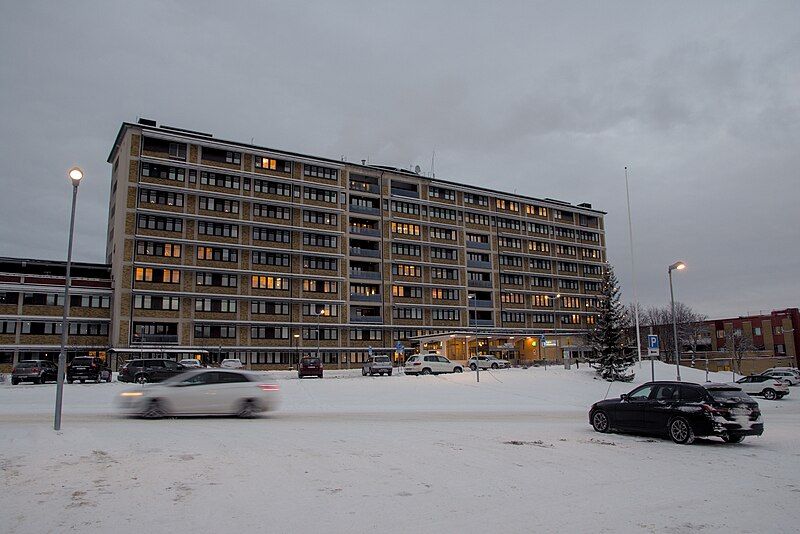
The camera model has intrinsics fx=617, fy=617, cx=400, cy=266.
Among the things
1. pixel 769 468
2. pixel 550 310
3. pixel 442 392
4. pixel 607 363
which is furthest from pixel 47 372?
pixel 550 310

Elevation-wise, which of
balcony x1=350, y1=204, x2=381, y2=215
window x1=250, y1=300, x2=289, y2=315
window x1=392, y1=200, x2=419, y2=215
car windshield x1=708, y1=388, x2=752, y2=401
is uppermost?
window x1=392, y1=200, x2=419, y2=215

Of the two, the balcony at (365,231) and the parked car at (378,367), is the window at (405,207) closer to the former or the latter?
the balcony at (365,231)

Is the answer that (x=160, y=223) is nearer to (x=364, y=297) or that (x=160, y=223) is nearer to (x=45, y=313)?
(x=45, y=313)

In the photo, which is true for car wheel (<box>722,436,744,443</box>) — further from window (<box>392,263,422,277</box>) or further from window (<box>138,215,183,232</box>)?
window (<box>392,263,422,277</box>)

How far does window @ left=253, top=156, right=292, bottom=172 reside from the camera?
7319 centimetres

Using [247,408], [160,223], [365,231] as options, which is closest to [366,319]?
[365,231]

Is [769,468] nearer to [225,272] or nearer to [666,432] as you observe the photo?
[666,432]

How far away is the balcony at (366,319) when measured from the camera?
76438 mm

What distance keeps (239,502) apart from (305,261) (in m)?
67.4

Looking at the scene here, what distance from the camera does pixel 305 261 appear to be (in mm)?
74938

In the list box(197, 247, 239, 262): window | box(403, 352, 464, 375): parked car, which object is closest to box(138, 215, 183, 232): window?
box(197, 247, 239, 262): window

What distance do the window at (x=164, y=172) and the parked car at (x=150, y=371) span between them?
3088 centimetres

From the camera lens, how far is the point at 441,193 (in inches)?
3455

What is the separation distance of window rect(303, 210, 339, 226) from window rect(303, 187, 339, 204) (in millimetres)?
1633
